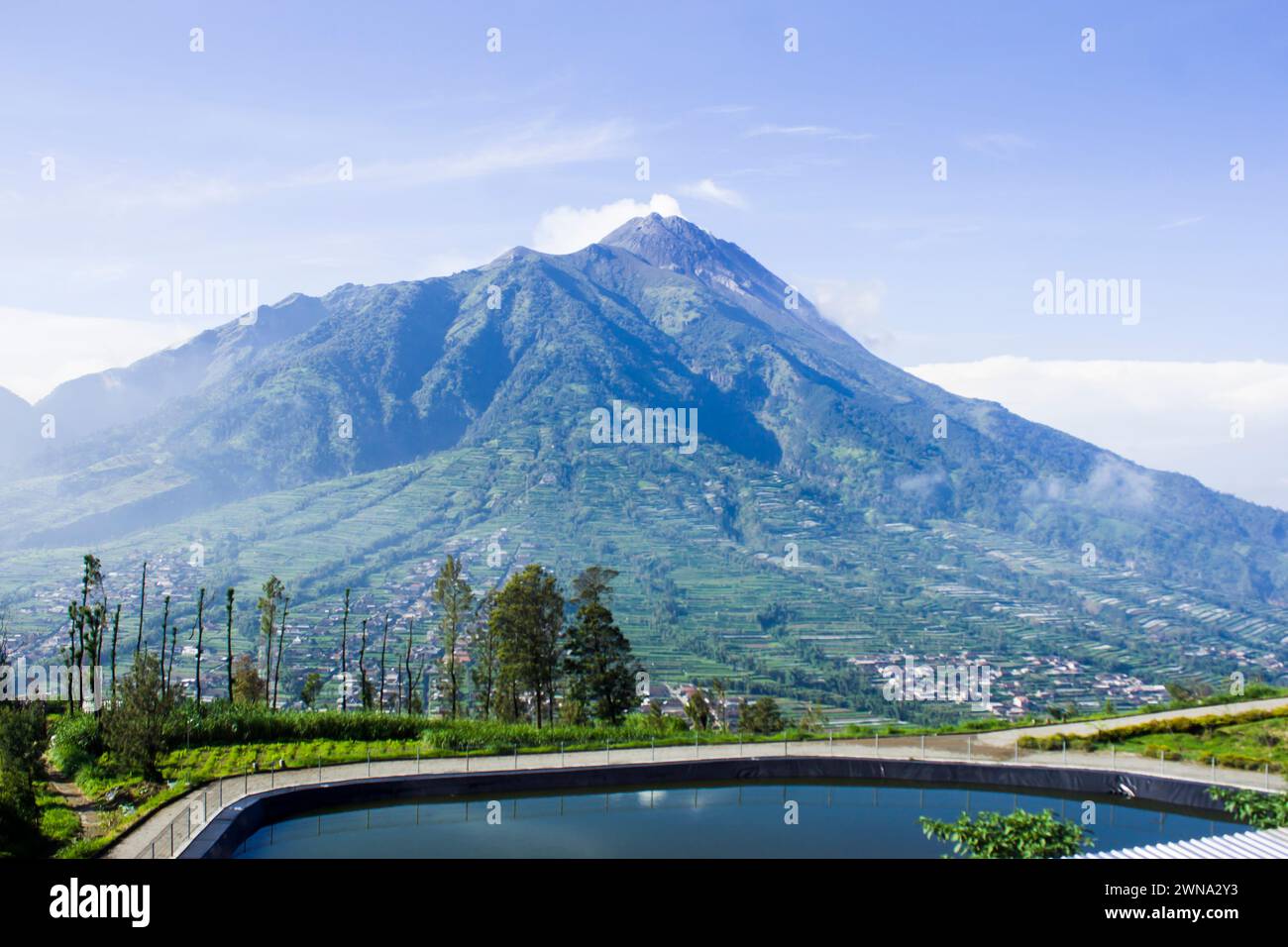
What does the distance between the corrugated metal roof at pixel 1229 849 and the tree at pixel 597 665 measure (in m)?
18.3

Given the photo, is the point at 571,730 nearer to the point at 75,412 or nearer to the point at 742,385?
the point at 742,385

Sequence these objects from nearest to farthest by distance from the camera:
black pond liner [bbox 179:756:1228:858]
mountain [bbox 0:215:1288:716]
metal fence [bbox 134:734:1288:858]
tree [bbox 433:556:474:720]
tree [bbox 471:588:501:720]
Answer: black pond liner [bbox 179:756:1228:858] → metal fence [bbox 134:734:1288:858] → tree [bbox 471:588:501:720] → tree [bbox 433:556:474:720] → mountain [bbox 0:215:1288:716]

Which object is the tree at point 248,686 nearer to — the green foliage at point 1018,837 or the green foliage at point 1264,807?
the green foliage at point 1018,837

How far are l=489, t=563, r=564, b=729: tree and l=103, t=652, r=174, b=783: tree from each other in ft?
29.6

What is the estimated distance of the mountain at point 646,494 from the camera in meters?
112

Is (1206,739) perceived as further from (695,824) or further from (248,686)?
(248,686)

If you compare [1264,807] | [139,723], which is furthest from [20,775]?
[1264,807]

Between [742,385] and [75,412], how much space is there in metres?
128

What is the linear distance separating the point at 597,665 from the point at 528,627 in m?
2.33

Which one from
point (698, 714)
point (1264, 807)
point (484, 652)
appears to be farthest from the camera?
point (484, 652)

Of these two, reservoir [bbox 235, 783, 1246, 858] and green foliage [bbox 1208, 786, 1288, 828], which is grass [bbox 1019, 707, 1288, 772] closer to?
reservoir [bbox 235, 783, 1246, 858]

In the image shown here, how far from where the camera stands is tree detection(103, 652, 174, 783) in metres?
21.0

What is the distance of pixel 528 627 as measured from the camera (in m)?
→ 29.9

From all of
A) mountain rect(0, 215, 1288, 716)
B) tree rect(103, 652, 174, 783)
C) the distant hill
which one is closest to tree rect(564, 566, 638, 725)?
tree rect(103, 652, 174, 783)
